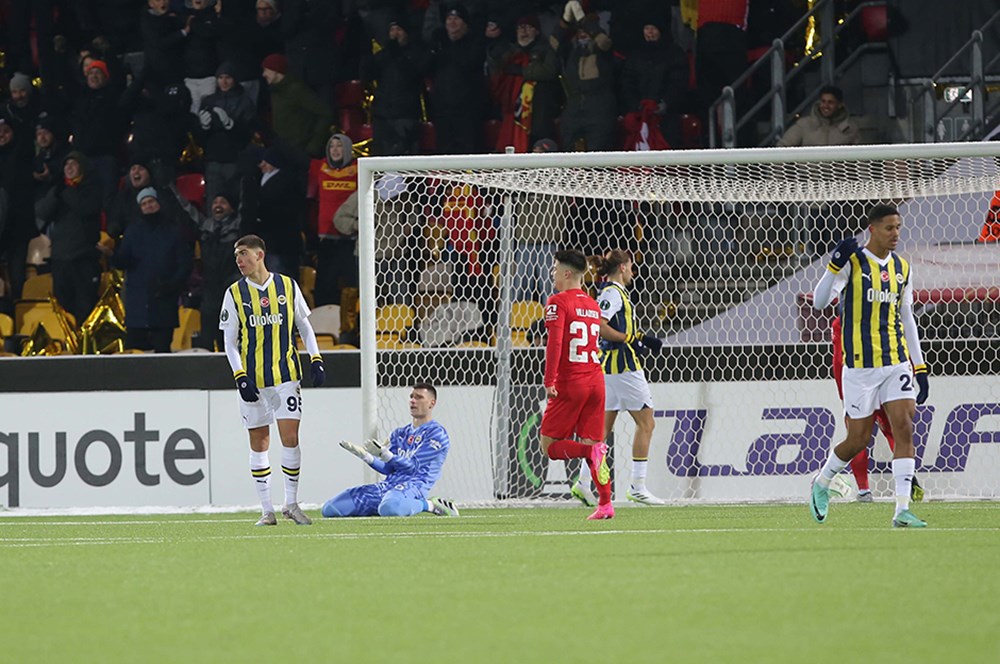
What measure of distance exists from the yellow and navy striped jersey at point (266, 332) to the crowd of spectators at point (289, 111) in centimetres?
447

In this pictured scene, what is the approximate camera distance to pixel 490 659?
165 inches

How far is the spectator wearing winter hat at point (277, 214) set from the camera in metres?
14.6

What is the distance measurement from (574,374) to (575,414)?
9.6 inches

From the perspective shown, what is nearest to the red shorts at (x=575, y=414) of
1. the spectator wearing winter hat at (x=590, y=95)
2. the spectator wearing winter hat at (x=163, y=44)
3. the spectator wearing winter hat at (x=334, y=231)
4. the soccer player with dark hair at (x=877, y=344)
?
the soccer player with dark hair at (x=877, y=344)

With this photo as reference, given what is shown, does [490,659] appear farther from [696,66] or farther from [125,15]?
[125,15]

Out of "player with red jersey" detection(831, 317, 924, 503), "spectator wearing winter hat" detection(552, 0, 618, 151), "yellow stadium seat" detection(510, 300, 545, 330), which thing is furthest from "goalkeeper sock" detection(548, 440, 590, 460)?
"spectator wearing winter hat" detection(552, 0, 618, 151)

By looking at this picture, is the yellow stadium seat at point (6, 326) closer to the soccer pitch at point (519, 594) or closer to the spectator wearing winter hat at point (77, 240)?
the spectator wearing winter hat at point (77, 240)

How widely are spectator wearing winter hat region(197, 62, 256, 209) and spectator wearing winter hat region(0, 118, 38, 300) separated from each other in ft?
6.25

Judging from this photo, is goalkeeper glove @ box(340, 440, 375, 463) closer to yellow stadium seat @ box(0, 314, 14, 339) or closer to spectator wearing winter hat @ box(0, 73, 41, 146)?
yellow stadium seat @ box(0, 314, 14, 339)

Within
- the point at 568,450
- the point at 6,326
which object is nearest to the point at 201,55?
the point at 6,326

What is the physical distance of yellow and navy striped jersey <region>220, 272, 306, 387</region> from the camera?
9750mm

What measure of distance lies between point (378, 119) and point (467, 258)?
2871mm

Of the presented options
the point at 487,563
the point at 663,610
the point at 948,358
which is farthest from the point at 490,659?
the point at 948,358

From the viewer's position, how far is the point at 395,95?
15.2 m
